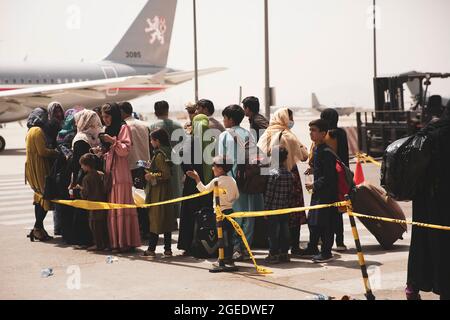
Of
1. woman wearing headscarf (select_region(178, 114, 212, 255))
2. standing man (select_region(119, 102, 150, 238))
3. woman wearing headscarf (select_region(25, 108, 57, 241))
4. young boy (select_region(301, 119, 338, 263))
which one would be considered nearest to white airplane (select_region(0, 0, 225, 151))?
woman wearing headscarf (select_region(25, 108, 57, 241))

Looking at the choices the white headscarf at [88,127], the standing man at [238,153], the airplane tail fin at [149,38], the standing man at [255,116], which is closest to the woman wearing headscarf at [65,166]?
the white headscarf at [88,127]

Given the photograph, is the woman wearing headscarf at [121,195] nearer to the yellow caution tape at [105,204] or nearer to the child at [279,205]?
the yellow caution tape at [105,204]

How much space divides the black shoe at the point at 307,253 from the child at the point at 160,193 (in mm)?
1578

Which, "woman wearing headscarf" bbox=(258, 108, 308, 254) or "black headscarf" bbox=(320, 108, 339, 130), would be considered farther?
"black headscarf" bbox=(320, 108, 339, 130)

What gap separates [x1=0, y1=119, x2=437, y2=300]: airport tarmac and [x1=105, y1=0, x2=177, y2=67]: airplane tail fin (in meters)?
37.8

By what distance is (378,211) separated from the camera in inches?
393

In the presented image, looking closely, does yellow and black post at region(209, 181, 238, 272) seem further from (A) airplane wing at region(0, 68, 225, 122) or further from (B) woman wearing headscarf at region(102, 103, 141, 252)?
(A) airplane wing at region(0, 68, 225, 122)

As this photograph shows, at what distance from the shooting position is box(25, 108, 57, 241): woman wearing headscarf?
11.1 m

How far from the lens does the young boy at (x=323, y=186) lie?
9.23 meters

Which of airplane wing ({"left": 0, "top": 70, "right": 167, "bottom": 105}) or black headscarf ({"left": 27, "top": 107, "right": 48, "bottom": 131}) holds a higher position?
airplane wing ({"left": 0, "top": 70, "right": 167, "bottom": 105})

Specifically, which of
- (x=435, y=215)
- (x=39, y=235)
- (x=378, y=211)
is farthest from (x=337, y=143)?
(x=39, y=235)

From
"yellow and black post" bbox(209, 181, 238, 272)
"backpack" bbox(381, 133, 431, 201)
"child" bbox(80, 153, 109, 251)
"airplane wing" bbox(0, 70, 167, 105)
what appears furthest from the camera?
"airplane wing" bbox(0, 70, 167, 105)

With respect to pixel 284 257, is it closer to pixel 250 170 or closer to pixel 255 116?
pixel 250 170
